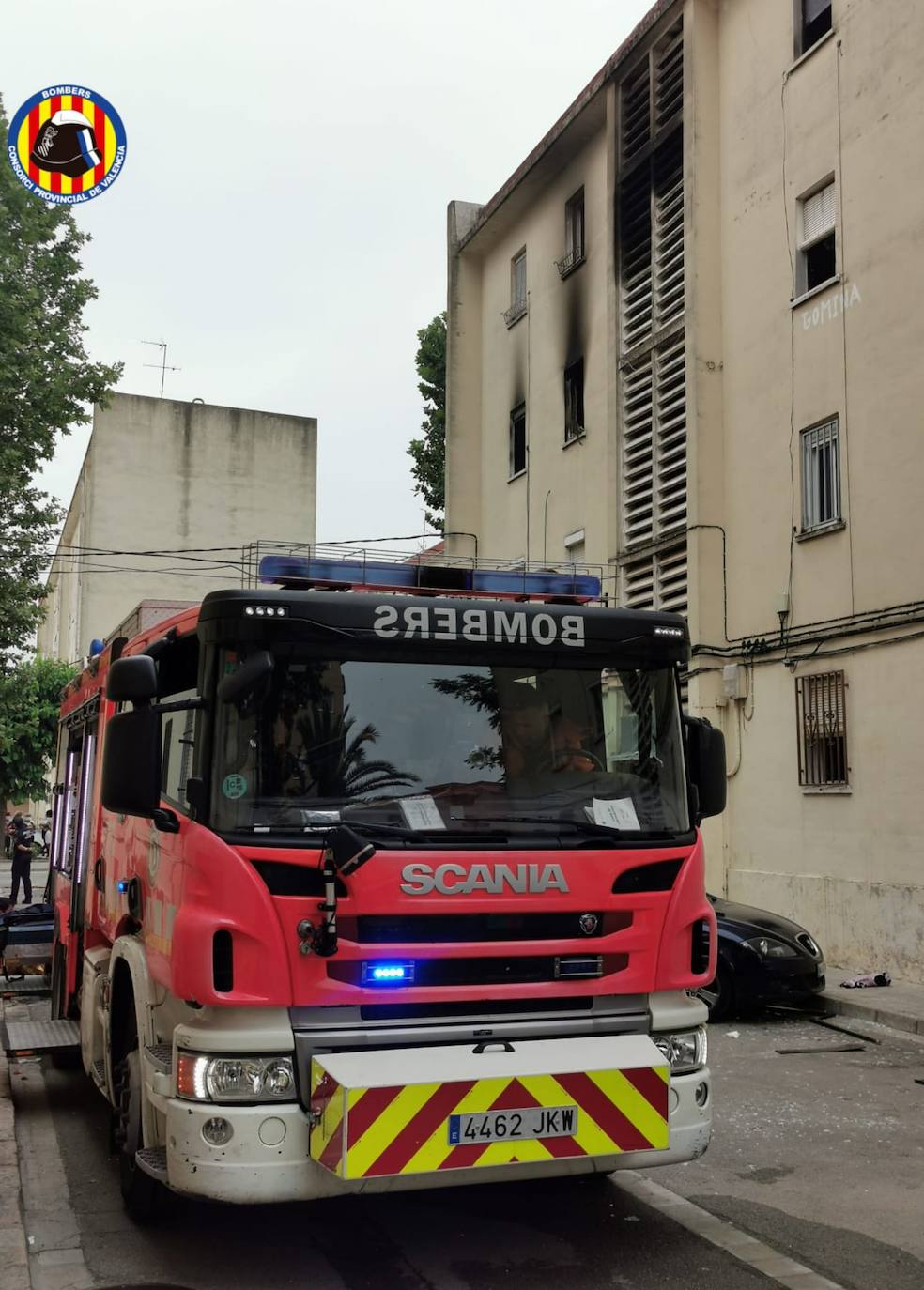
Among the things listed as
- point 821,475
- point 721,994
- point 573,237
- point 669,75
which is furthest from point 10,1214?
point 573,237

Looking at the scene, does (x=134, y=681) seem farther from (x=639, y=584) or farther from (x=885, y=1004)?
(x=639, y=584)

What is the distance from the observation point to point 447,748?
5.03m

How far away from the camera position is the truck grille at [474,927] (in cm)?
466

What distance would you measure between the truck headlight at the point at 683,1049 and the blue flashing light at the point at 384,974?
44.1 inches

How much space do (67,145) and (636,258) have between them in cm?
827

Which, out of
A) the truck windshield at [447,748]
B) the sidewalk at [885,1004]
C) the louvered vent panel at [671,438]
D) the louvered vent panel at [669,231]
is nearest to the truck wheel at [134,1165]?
the truck windshield at [447,748]

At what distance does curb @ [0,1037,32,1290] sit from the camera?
15.5ft

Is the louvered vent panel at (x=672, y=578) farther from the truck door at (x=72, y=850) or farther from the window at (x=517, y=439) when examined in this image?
the truck door at (x=72, y=850)

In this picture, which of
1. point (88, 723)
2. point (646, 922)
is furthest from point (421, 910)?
point (88, 723)

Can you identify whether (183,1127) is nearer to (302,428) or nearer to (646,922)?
(646,922)

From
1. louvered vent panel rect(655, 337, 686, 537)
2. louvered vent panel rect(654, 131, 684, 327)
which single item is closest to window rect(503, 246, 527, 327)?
louvered vent panel rect(654, 131, 684, 327)

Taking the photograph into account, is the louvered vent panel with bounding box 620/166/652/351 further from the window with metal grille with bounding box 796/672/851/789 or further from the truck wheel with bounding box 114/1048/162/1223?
the truck wheel with bounding box 114/1048/162/1223

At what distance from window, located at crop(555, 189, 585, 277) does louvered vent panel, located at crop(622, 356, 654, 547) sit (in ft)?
9.92

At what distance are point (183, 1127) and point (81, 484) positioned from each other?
47.4 metres
